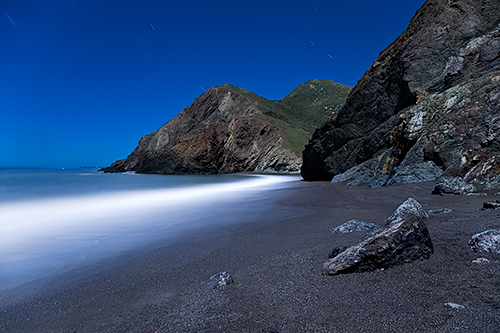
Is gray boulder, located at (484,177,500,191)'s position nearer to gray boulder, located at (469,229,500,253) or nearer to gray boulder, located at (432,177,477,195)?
gray boulder, located at (432,177,477,195)

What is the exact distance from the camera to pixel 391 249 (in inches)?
89.6

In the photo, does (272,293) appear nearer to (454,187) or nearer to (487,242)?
(487,242)

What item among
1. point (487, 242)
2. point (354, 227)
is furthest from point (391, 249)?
point (354, 227)

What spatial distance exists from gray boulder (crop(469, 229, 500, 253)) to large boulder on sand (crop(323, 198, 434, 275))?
359 millimetres

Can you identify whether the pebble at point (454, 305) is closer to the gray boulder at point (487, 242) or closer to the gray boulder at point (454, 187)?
the gray boulder at point (487, 242)

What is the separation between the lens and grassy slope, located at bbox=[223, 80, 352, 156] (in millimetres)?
70688

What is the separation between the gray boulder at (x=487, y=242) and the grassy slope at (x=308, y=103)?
201ft

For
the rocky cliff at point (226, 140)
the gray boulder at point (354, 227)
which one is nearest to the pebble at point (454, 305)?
the gray boulder at point (354, 227)

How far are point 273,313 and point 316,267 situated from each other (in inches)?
34.3

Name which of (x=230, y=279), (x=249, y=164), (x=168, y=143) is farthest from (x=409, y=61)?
(x=168, y=143)

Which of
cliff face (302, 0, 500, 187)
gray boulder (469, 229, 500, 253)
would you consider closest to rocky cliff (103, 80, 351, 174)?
cliff face (302, 0, 500, 187)

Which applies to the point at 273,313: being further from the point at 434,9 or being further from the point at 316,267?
the point at 434,9

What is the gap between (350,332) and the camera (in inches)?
60.7

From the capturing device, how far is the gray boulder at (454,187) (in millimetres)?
5872
